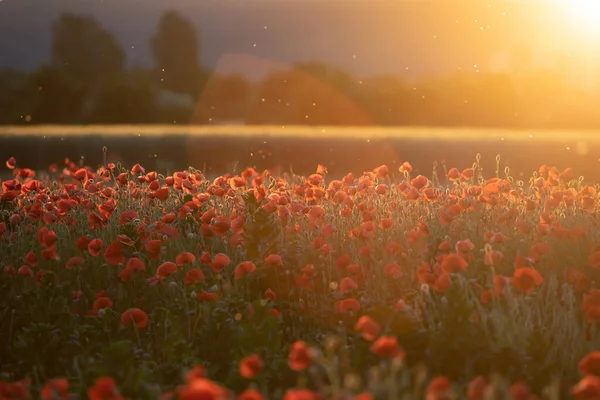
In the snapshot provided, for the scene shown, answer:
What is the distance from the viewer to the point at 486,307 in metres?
3.60

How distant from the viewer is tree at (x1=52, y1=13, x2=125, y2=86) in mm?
53344

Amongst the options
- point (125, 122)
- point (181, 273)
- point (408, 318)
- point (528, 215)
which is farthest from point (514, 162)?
point (125, 122)

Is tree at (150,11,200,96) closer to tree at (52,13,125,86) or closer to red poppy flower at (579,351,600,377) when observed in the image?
tree at (52,13,125,86)

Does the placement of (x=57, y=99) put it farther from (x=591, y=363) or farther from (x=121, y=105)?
(x=591, y=363)

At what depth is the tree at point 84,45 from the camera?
53.3 m

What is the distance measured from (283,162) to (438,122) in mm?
12617

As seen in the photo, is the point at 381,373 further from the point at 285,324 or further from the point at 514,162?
the point at 514,162

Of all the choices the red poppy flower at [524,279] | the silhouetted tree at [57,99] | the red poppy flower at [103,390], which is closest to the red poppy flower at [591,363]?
the red poppy flower at [524,279]

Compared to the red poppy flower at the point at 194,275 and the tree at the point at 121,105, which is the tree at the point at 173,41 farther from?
the red poppy flower at the point at 194,275

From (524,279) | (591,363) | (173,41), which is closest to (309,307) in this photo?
(524,279)

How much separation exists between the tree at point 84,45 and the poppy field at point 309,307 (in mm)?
49399

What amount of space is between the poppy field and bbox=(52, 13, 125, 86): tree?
49.4 meters

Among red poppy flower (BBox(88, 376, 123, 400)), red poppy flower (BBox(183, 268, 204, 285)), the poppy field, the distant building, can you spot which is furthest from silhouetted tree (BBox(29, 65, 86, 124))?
red poppy flower (BBox(88, 376, 123, 400))

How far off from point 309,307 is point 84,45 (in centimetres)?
5593
